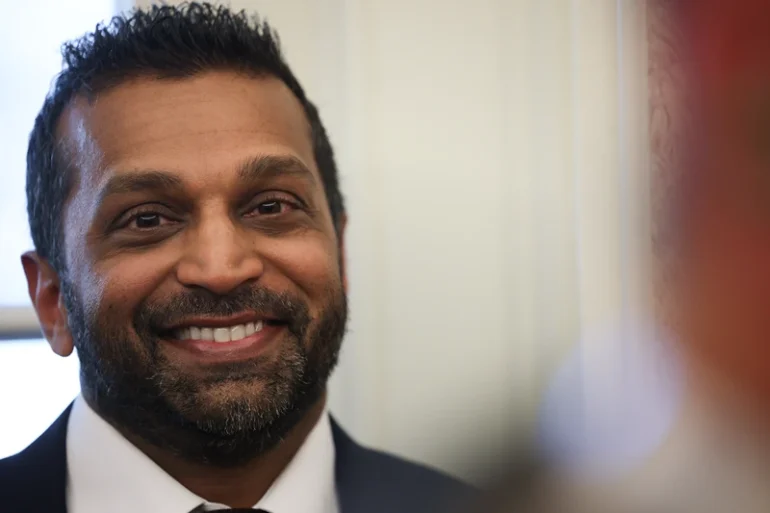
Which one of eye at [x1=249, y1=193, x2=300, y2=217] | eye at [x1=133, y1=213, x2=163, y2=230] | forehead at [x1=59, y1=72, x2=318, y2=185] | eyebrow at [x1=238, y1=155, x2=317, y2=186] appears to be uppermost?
forehead at [x1=59, y1=72, x2=318, y2=185]

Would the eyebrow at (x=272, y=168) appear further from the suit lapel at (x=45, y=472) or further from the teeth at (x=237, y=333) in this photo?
the suit lapel at (x=45, y=472)

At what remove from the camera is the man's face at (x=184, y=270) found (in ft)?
2.32

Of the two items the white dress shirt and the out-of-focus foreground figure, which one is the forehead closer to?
the white dress shirt

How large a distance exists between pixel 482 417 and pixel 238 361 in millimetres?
234

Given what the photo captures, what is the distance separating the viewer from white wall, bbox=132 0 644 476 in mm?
792

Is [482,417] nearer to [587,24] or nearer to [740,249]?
[740,249]

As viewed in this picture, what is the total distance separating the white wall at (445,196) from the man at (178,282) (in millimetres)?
53

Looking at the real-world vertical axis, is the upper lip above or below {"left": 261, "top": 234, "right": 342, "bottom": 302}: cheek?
below

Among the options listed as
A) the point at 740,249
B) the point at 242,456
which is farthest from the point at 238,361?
the point at 740,249

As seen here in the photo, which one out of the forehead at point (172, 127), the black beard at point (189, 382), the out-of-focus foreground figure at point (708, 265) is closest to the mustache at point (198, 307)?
the black beard at point (189, 382)

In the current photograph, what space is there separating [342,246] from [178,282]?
6.7 inches

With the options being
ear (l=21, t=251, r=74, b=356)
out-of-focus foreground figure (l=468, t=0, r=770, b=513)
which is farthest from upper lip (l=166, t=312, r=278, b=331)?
out-of-focus foreground figure (l=468, t=0, r=770, b=513)

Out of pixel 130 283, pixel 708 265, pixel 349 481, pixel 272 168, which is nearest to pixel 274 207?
pixel 272 168

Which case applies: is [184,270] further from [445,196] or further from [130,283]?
[445,196]
